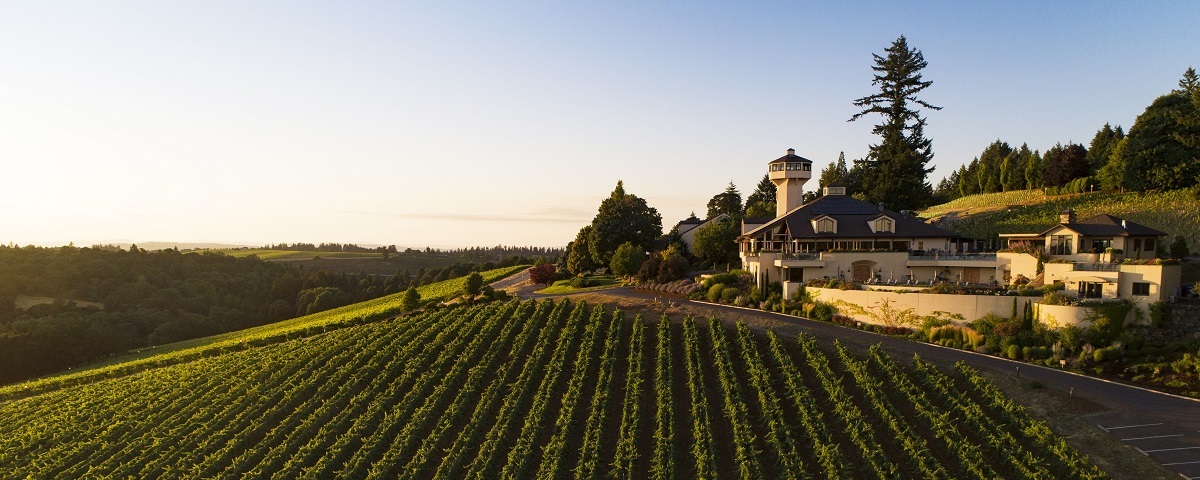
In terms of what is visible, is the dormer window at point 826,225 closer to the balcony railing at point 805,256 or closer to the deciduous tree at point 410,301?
the balcony railing at point 805,256

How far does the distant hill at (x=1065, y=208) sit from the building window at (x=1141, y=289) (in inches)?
755

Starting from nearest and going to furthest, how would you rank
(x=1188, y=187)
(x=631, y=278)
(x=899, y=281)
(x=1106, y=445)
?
(x=1106, y=445), (x=899, y=281), (x=1188, y=187), (x=631, y=278)

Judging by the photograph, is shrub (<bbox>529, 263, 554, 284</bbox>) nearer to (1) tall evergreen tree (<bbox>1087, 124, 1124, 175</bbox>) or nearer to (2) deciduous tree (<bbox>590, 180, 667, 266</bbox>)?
(2) deciduous tree (<bbox>590, 180, 667, 266</bbox>)

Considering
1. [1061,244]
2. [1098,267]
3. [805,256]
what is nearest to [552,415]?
[805,256]

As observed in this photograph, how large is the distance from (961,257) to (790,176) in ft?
55.1

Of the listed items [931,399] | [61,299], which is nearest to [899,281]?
[931,399]

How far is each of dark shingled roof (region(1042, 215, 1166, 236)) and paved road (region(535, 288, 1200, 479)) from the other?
13637mm

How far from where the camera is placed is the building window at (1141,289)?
31531 mm

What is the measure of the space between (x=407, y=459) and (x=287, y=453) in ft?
16.8

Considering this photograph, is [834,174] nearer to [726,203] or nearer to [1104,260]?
[726,203]

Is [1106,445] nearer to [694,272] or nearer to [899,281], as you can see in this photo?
[899,281]

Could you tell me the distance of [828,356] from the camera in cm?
3020

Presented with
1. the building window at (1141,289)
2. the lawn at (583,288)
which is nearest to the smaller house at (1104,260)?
the building window at (1141,289)

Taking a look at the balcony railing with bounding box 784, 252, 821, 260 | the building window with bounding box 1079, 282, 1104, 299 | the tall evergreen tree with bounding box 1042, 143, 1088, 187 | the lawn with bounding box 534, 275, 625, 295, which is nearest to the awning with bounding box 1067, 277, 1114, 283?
the building window with bounding box 1079, 282, 1104, 299
